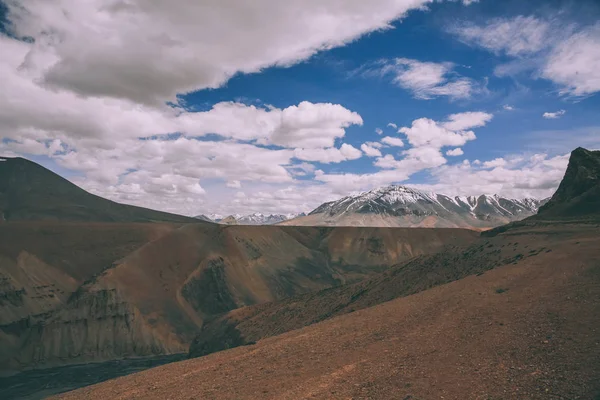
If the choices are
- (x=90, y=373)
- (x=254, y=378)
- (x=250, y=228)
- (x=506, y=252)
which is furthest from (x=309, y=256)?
(x=254, y=378)

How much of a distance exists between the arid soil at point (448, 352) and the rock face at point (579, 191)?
68.7 ft

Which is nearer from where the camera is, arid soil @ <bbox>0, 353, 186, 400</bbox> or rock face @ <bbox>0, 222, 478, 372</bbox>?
arid soil @ <bbox>0, 353, 186, 400</bbox>

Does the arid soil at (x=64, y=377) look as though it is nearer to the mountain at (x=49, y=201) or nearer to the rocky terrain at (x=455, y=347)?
the rocky terrain at (x=455, y=347)

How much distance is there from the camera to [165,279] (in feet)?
313

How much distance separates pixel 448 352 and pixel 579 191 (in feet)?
150

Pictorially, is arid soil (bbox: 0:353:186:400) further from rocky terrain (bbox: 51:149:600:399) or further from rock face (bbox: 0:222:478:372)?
rocky terrain (bbox: 51:149:600:399)

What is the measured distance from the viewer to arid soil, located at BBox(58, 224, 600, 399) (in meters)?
16.1

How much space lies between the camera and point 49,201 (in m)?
163

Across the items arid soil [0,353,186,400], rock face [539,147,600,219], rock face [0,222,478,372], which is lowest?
arid soil [0,353,186,400]

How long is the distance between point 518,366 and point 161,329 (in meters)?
77.1

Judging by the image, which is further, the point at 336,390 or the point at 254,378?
the point at 254,378

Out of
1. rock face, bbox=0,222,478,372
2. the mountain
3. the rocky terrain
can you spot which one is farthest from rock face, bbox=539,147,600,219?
the mountain

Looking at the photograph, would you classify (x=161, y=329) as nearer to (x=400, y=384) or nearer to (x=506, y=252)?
(x=506, y=252)

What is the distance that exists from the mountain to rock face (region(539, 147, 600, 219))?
5742 inches
